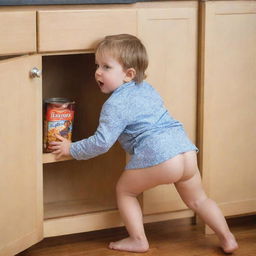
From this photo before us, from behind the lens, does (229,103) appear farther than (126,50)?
Yes

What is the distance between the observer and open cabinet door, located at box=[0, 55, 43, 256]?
6.07ft

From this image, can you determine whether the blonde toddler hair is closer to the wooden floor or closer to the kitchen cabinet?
the kitchen cabinet

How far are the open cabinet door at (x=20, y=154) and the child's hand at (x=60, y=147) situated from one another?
0.27 ft

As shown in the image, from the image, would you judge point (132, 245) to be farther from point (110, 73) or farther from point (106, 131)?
point (110, 73)

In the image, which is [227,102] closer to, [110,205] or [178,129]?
[178,129]

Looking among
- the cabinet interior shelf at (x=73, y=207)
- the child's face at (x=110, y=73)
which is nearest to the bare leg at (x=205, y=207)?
the cabinet interior shelf at (x=73, y=207)

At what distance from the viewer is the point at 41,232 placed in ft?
6.87

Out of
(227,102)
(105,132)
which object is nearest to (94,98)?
(105,132)

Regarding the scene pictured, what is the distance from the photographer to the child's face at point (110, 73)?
79.5 inches

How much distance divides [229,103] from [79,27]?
604 millimetres

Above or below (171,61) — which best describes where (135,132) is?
below

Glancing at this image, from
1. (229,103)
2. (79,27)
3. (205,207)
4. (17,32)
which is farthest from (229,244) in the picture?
(17,32)

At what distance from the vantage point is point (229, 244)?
217 centimetres

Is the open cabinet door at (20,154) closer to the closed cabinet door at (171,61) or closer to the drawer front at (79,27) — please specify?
the drawer front at (79,27)
